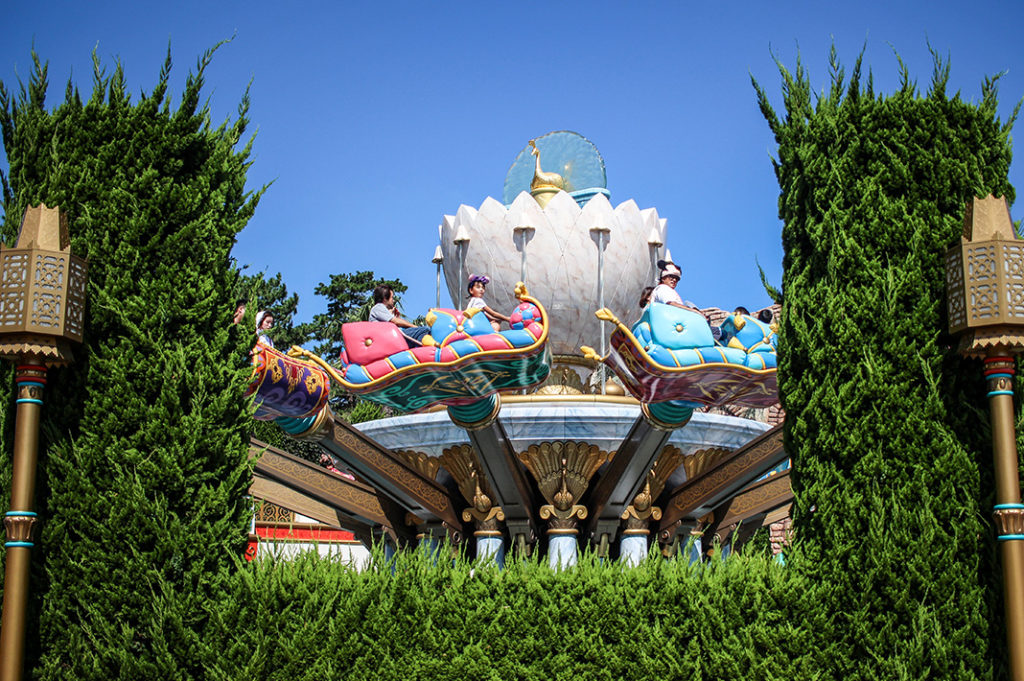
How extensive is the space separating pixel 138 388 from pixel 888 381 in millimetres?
4846

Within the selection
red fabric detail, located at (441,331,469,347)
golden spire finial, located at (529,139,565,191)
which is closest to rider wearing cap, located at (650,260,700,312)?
red fabric detail, located at (441,331,469,347)

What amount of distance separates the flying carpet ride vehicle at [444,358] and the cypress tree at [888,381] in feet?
8.92

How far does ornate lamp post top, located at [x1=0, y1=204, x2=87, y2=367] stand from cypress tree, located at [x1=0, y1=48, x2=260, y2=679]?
→ 0.19 metres

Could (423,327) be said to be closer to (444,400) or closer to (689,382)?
(444,400)

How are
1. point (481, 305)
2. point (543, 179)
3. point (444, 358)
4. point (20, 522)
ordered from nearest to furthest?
1. point (20, 522)
2. point (444, 358)
3. point (481, 305)
4. point (543, 179)

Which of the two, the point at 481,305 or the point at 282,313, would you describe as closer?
the point at 481,305

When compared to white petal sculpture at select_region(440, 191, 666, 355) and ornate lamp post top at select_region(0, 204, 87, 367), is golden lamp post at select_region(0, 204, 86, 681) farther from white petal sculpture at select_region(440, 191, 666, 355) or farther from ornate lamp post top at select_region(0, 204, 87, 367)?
white petal sculpture at select_region(440, 191, 666, 355)

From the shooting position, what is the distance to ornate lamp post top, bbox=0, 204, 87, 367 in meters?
6.55

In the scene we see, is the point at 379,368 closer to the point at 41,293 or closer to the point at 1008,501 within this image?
the point at 41,293

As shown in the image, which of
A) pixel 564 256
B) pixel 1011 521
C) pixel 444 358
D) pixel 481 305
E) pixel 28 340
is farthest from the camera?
pixel 564 256

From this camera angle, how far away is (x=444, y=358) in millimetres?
9320

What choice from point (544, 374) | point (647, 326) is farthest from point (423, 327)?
point (647, 326)

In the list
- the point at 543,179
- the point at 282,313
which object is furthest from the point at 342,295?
the point at 543,179

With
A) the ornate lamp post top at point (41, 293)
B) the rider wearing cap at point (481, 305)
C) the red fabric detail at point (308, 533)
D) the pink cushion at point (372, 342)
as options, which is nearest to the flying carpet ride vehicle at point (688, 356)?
the rider wearing cap at point (481, 305)
